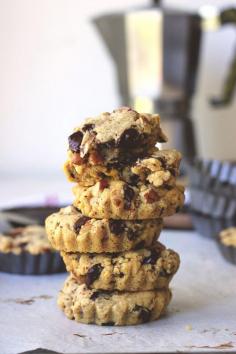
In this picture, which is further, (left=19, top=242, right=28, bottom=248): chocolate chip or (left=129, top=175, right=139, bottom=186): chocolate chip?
(left=19, top=242, right=28, bottom=248): chocolate chip

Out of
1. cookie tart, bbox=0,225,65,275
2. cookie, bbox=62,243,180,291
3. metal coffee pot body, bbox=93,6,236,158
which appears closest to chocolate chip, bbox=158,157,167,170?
cookie, bbox=62,243,180,291

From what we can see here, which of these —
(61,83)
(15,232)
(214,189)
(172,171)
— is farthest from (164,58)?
(172,171)

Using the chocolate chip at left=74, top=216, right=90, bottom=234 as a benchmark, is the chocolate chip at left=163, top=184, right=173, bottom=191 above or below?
above

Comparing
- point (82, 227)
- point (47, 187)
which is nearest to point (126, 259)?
point (82, 227)

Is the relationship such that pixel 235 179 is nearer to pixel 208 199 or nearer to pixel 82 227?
pixel 208 199

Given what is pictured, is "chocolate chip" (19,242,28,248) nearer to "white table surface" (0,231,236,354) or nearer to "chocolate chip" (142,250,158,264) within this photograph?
"white table surface" (0,231,236,354)

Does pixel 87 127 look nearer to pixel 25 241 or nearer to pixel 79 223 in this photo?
pixel 79 223
